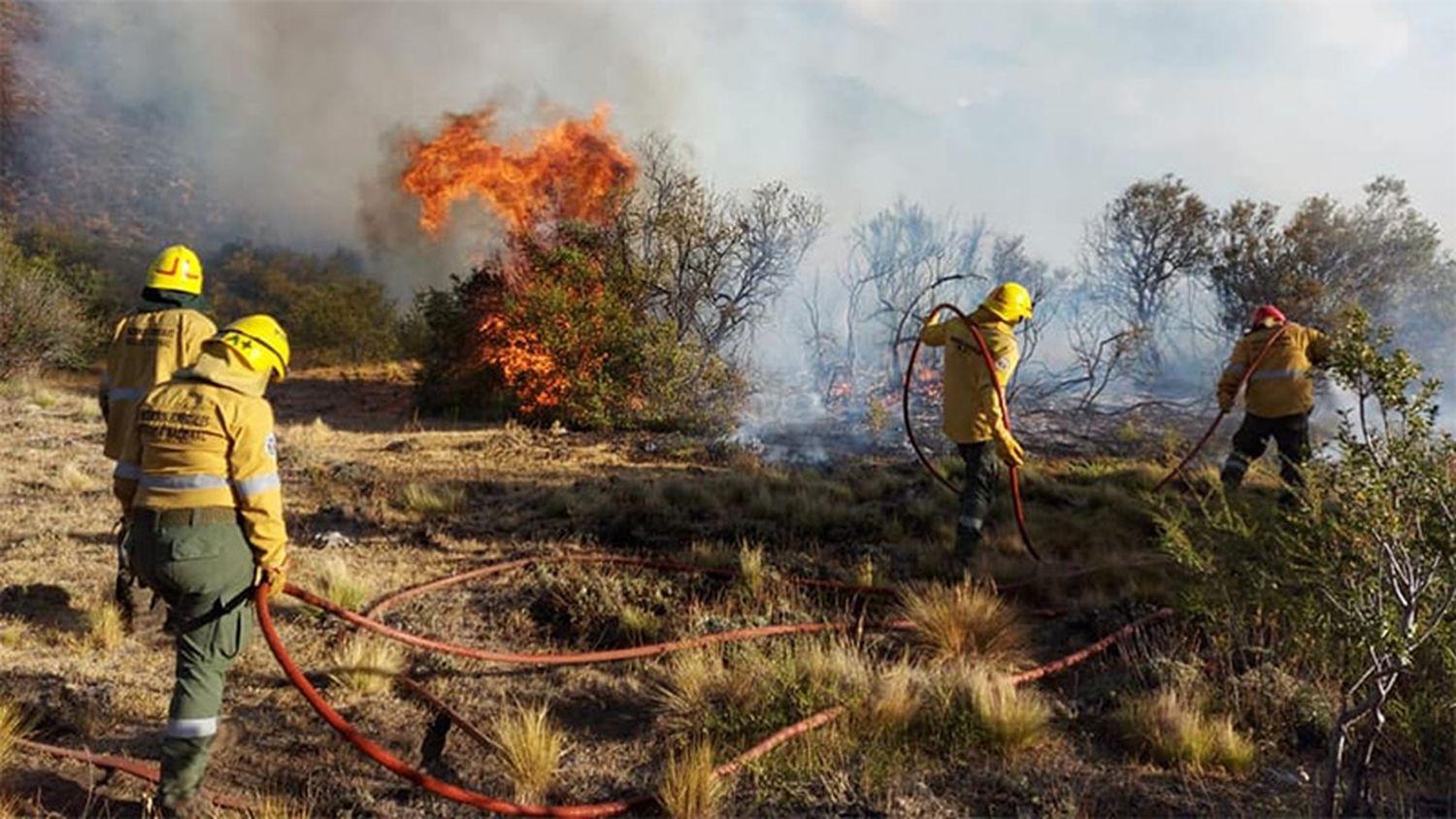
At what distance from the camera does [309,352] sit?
86.9ft

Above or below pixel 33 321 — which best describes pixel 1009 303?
above

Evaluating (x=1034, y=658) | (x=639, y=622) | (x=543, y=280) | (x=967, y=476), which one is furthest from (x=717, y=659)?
(x=543, y=280)

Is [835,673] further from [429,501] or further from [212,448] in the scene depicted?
[429,501]

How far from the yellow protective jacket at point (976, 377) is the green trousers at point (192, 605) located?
4.46m

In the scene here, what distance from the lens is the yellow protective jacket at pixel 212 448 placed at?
292cm

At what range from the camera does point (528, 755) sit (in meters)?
3.28

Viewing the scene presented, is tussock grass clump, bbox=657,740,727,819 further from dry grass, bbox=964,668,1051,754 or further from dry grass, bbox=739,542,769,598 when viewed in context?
dry grass, bbox=739,542,769,598

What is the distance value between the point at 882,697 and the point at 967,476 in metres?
2.51

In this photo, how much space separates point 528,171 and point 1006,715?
62.7ft

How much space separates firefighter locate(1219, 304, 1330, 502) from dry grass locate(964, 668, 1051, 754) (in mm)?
4120

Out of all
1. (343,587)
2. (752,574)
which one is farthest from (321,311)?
(752,574)

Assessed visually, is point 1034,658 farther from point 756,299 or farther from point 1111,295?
point 1111,295

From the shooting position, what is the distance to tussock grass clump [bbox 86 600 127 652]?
448 centimetres

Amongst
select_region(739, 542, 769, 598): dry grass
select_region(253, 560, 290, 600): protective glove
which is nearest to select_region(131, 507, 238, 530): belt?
select_region(253, 560, 290, 600): protective glove
